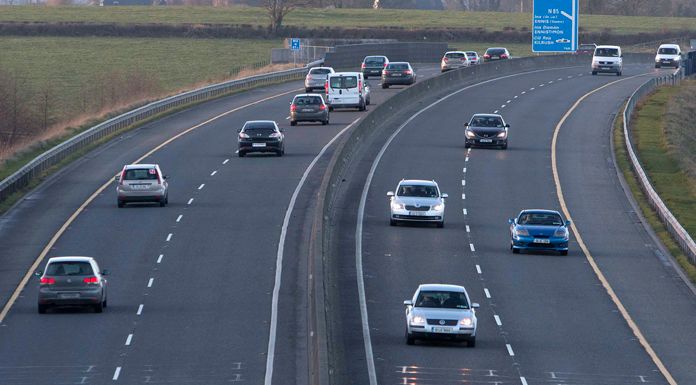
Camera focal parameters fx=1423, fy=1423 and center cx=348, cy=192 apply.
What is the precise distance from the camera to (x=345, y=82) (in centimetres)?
6938

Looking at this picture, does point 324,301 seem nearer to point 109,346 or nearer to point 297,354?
point 297,354

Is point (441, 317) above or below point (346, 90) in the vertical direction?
below

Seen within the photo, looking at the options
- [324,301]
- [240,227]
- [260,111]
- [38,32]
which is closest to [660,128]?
[260,111]

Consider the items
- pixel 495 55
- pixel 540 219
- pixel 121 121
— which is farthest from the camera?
pixel 495 55

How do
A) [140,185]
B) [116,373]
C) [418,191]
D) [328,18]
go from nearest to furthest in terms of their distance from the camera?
1. [116,373]
2. [418,191]
3. [140,185]
4. [328,18]

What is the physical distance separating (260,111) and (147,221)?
29.8m

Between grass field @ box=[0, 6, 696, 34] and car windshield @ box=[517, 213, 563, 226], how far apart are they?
97.6m

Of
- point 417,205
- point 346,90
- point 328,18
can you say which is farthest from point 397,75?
point 328,18

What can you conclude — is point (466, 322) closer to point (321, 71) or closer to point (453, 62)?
point (321, 71)

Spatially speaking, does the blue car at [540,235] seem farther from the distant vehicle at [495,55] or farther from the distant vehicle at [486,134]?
the distant vehicle at [495,55]

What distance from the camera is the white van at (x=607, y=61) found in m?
94.9

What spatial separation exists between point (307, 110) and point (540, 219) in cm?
2709

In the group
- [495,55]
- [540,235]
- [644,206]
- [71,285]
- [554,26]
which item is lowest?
[644,206]

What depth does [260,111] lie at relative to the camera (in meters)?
71.2
